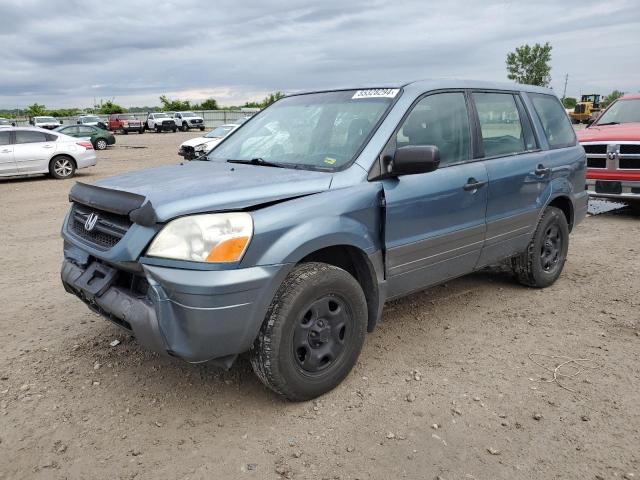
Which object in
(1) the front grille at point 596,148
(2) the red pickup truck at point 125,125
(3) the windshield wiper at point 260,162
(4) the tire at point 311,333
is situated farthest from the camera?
(2) the red pickup truck at point 125,125

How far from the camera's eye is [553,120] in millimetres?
5113

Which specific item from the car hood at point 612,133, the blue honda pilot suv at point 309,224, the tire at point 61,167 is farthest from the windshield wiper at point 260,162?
the tire at point 61,167

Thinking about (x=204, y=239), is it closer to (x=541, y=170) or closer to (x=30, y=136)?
(x=541, y=170)

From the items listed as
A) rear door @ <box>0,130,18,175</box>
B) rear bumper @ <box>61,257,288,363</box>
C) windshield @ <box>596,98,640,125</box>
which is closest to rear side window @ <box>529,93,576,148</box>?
rear bumper @ <box>61,257,288,363</box>

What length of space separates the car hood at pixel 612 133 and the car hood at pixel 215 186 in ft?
22.5

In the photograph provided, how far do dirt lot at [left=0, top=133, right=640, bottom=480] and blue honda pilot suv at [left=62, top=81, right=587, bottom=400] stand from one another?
1.20 feet

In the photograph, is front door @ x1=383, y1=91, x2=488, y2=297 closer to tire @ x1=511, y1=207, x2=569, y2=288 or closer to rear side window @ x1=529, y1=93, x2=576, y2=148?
tire @ x1=511, y1=207, x2=569, y2=288

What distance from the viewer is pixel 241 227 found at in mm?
2701

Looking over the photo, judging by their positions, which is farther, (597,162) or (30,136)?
(30,136)

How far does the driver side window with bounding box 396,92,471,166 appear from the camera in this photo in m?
3.62

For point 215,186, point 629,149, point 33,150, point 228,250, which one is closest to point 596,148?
point 629,149

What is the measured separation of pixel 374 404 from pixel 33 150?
46.5ft

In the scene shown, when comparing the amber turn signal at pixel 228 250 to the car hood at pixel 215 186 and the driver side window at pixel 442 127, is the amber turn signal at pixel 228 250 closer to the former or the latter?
the car hood at pixel 215 186

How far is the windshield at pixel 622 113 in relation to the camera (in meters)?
9.36
